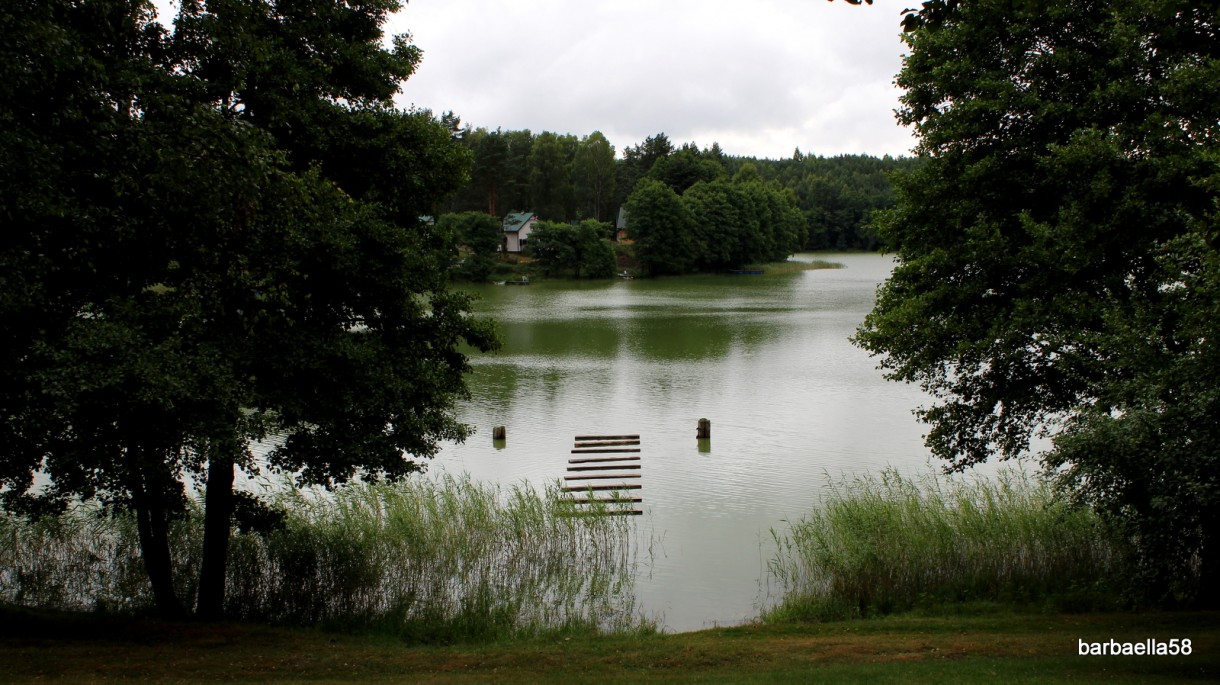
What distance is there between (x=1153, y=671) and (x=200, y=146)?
36.7 feet

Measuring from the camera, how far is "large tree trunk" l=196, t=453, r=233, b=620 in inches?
533

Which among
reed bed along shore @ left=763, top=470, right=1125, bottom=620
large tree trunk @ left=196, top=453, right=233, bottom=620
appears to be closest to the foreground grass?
reed bed along shore @ left=763, top=470, right=1125, bottom=620

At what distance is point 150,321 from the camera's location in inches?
423

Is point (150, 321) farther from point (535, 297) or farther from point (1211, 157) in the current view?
point (535, 297)

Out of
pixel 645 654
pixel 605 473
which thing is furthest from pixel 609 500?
pixel 645 654

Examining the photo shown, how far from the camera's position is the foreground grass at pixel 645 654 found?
375 inches

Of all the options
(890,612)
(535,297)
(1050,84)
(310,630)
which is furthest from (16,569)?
(535,297)

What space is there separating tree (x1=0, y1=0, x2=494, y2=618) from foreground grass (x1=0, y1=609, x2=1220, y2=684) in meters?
1.91

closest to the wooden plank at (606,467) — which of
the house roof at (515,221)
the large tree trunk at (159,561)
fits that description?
the large tree trunk at (159,561)

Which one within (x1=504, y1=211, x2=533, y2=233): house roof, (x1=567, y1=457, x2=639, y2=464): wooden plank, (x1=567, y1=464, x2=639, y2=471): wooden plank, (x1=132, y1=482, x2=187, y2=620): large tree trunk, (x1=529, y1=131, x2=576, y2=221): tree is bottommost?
(x1=132, y1=482, x2=187, y2=620): large tree trunk

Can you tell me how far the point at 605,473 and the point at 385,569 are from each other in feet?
28.7

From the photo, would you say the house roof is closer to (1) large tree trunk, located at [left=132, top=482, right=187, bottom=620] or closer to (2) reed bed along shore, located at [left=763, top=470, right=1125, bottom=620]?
(2) reed bed along shore, located at [left=763, top=470, right=1125, bottom=620]

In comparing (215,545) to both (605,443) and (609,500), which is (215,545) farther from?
(605,443)

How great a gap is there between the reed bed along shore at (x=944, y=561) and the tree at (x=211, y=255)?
21.5 ft
